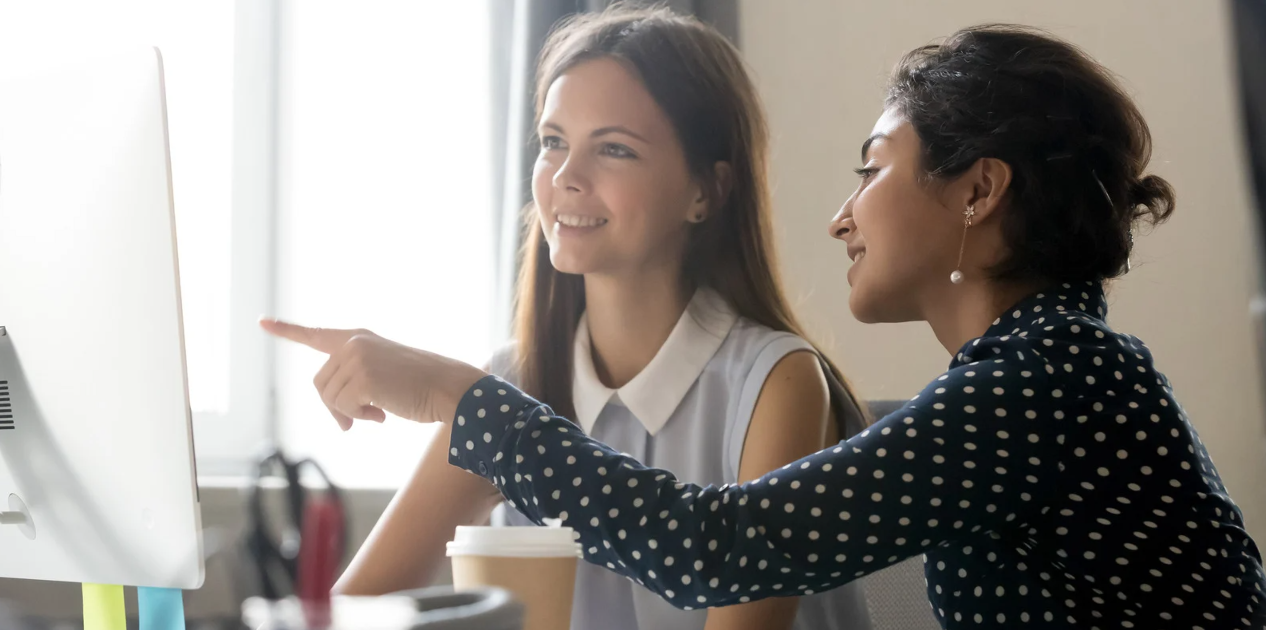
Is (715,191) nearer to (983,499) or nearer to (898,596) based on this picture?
(898,596)

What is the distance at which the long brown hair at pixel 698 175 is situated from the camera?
129 centimetres

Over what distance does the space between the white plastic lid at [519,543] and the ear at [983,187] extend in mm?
523

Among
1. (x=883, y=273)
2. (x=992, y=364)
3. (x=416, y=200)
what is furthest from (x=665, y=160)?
(x=416, y=200)

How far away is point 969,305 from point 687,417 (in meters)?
0.41

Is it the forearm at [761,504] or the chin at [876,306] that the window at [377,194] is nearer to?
the chin at [876,306]

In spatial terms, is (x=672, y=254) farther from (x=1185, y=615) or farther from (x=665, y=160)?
(x=1185, y=615)

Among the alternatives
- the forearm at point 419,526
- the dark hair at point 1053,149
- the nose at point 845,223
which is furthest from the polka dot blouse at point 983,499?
the forearm at point 419,526

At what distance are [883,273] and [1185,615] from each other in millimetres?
366

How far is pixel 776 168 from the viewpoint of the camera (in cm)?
206

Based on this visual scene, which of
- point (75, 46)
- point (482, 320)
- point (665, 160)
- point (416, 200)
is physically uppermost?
point (75, 46)

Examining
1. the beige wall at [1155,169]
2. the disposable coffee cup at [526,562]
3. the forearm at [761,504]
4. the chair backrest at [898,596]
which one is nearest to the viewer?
the disposable coffee cup at [526,562]

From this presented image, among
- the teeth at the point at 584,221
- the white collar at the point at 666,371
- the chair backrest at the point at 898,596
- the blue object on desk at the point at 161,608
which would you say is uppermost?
the teeth at the point at 584,221

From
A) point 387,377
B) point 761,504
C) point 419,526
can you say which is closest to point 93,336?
point 387,377

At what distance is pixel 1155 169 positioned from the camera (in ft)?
6.19
